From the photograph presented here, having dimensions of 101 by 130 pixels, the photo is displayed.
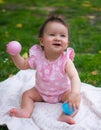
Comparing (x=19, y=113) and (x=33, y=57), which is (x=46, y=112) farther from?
(x=33, y=57)

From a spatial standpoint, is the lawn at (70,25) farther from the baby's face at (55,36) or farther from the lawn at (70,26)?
the baby's face at (55,36)

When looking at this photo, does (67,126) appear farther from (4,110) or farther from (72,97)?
(4,110)

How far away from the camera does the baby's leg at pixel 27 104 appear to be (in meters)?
3.42

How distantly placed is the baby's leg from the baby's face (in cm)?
45

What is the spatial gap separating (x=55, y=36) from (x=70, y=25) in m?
2.76

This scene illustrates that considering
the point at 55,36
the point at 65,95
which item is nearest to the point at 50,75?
the point at 65,95

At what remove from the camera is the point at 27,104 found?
11.5ft

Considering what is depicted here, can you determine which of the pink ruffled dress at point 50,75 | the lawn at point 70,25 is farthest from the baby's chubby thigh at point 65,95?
the lawn at point 70,25

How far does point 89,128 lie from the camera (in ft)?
10.6

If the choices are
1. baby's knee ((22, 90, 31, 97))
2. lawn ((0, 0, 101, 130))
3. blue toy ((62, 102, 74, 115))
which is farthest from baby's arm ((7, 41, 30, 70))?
lawn ((0, 0, 101, 130))

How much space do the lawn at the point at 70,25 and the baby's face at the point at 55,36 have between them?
0.95 metres

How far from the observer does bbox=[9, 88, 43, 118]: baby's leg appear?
342 cm

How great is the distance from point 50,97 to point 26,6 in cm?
388

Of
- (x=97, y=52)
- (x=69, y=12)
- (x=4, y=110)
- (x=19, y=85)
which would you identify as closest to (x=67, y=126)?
(x=4, y=110)
